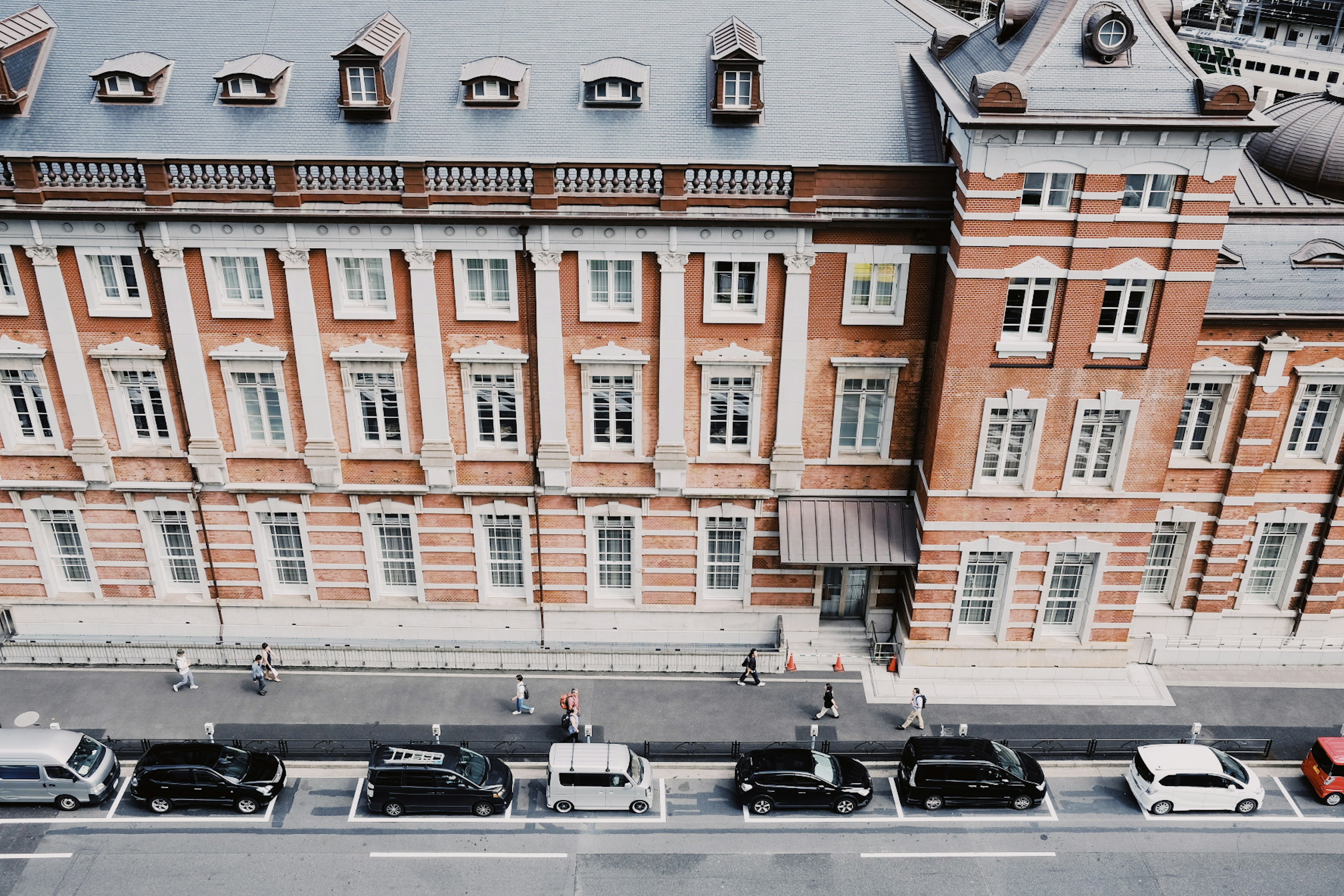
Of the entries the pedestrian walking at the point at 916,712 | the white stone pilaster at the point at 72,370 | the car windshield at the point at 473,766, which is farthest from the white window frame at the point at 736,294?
the white stone pilaster at the point at 72,370

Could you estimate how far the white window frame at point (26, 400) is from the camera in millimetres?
39750

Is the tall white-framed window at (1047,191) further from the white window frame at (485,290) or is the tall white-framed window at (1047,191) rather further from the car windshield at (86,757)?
the car windshield at (86,757)

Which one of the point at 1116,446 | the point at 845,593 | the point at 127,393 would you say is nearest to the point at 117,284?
the point at 127,393

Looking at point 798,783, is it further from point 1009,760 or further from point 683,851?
point 1009,760

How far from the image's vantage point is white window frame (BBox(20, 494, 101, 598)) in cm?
4269

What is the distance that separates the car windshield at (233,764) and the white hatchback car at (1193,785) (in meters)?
31.1

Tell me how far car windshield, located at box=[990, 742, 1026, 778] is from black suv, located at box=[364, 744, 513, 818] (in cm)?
1726

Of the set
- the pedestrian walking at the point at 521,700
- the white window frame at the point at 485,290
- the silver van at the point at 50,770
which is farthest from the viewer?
the pedestrian walking at the point at 521,700

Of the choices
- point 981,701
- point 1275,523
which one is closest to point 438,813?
point 981,701

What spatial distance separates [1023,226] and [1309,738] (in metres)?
23.0

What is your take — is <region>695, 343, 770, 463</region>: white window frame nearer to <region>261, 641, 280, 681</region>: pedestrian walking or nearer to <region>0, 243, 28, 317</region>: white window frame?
<region>261, 641, 280, 681</region>: pedestrian walking

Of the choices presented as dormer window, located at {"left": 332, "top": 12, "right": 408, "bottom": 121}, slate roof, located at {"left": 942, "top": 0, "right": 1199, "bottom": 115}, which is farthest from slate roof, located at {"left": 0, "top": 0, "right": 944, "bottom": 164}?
slate roof, located at {"left": 942, "top": 0, "right": 1199, "bottom": 115}

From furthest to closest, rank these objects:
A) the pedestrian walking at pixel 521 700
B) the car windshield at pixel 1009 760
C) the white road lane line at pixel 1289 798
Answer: the pedestrian walking at pixel 521 700
the white road lane line at pixel 1289 798
the car windshield at pixel 1009 760

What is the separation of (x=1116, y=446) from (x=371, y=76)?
30.8 metres
